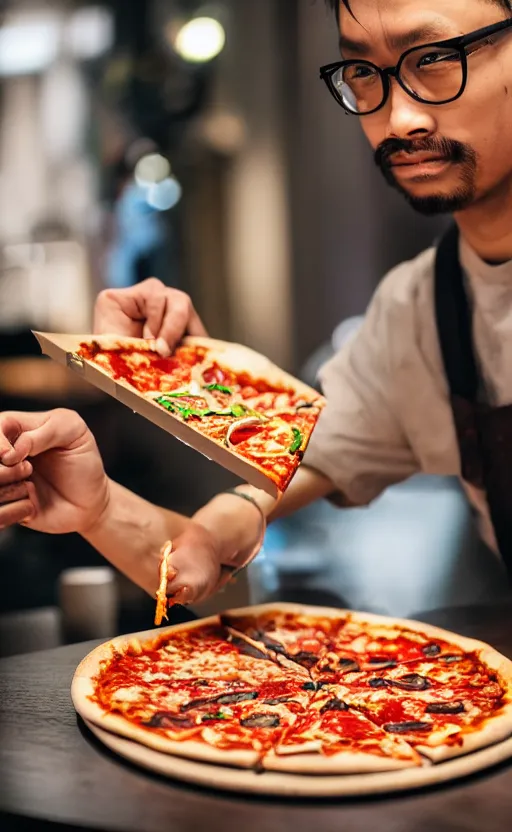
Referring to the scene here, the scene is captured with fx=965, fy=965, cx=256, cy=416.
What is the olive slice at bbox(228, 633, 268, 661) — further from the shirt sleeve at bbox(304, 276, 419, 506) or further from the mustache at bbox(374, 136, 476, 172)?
A: the mustache at bbox(374, 136, 476, 172)

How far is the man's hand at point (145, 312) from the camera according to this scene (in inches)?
69.0

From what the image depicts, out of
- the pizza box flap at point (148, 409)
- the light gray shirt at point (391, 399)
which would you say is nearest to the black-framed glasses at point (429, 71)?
the light gray shirt at point (391, 399)

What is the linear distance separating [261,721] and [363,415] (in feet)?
3.10

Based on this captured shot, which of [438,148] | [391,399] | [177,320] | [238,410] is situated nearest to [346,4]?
[438,148]

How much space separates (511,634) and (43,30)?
2.69 m

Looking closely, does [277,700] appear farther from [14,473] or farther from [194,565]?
[14,473]

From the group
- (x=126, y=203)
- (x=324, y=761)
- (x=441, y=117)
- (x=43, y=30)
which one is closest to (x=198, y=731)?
(x=324, y=761)

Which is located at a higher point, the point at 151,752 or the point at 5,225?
the point at 5,225

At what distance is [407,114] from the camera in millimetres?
1637

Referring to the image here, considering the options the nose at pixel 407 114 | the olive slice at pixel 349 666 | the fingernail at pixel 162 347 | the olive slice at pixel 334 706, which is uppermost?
the nose at pixel 407 114

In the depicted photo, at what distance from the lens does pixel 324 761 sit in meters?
1.18

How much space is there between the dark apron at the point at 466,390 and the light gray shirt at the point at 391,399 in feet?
0.08

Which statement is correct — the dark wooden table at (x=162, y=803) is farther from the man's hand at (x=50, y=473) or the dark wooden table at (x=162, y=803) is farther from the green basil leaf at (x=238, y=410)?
the green basil leaf at (x=238, y=410)

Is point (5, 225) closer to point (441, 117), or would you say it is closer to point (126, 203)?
point (126, 203)
